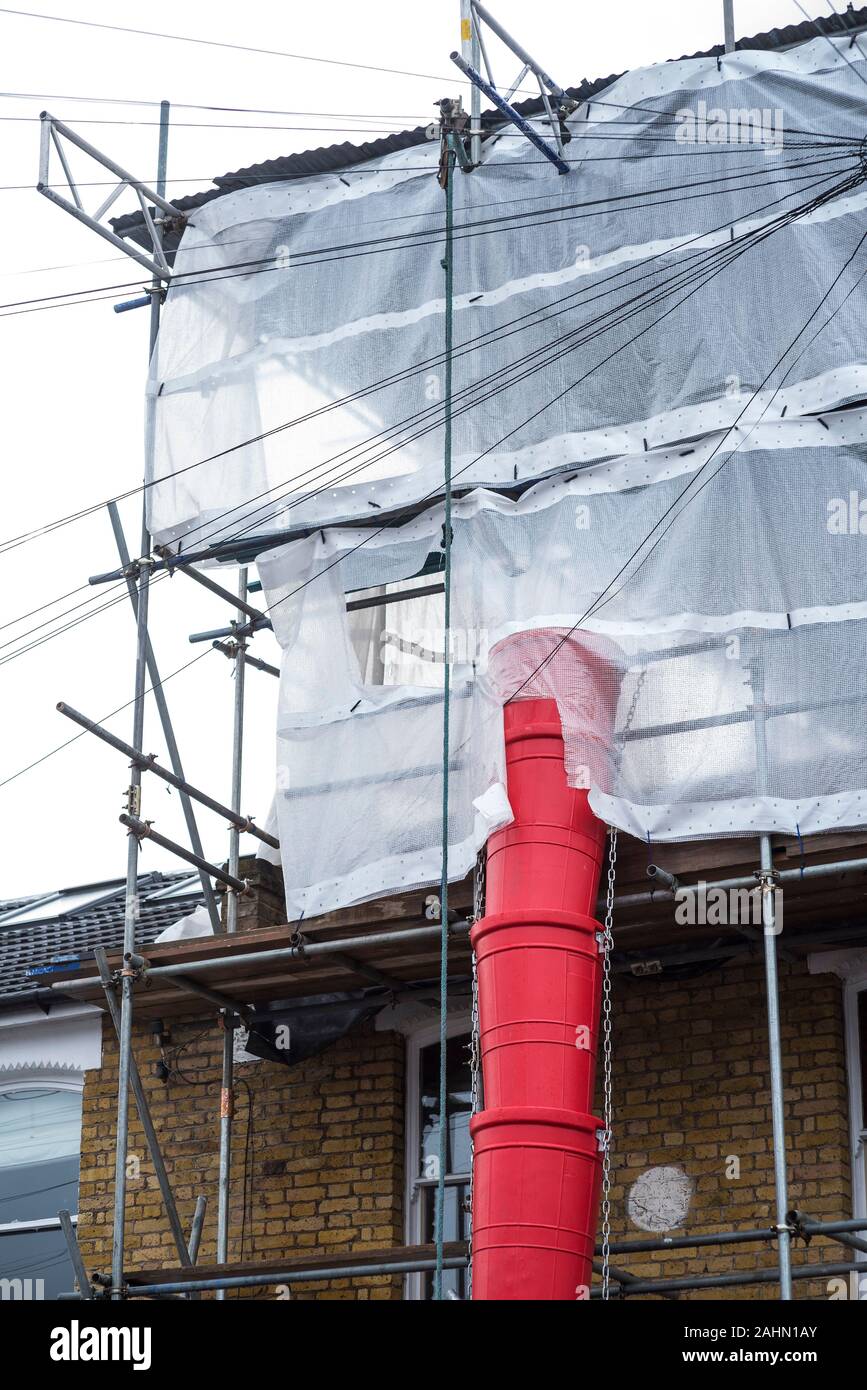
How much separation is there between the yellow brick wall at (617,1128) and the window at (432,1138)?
0.34 ft

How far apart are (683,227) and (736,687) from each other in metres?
3.34

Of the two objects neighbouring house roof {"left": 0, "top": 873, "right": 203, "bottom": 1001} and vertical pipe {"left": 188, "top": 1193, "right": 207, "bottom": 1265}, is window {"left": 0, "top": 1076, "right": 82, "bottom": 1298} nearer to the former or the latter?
neighbouring house roof {"left": 0, "top": 873, "right": 203, "bottom": 1001}

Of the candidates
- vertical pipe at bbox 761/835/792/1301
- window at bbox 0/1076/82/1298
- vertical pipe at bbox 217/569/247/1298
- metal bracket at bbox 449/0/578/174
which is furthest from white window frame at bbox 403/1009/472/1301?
metal bracket at bbox 449/0/578/174

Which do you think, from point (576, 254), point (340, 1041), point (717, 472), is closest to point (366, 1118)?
point (340, 1041)

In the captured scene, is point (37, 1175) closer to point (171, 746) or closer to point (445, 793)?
point (171, 746)

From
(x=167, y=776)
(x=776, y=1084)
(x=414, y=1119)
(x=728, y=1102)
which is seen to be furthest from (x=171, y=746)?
(x=776, y=1084)

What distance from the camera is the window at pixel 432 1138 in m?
13.6

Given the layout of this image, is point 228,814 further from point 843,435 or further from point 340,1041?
point 843,435

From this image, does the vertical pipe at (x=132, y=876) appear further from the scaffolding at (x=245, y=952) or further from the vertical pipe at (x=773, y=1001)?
the vertical pipe at (x=773, y=1001)

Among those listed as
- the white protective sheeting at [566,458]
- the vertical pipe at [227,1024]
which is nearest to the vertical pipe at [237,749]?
the vertical pipe at [227,1024]

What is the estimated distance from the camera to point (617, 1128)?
1297 cm

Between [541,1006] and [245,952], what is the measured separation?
103 inches

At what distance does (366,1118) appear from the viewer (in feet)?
45.7

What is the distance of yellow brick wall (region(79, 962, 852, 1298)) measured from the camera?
12469mm
